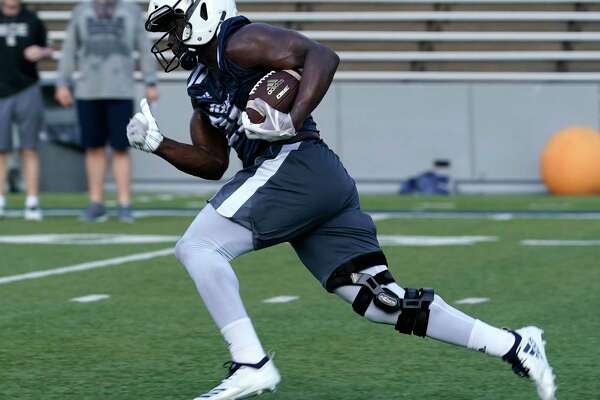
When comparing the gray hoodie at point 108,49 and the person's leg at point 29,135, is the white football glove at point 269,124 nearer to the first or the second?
the gray hoodie at point 108,49

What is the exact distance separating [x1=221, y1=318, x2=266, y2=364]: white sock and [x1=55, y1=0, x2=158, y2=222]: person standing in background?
250 inches

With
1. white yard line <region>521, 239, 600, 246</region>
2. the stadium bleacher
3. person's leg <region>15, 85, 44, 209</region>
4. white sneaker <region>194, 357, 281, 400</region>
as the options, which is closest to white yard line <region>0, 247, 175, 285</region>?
white yard line <region>521, 239, 600, 246</region>

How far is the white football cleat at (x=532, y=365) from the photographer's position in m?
4.32

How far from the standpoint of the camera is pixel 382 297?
14.4ft

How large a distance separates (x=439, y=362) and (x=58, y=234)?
5.19 m

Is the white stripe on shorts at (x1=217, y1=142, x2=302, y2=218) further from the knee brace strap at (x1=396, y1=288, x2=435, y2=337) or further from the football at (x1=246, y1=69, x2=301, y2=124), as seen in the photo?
the knee brace strap at (x1=396, y1=288, x2=435, y2=337)

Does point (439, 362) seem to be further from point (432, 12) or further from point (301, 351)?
point (432, 12)

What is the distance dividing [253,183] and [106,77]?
631 cm

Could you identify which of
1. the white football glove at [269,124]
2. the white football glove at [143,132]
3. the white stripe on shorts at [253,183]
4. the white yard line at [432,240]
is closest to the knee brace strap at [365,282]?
the white stripe on shorts at [253,183]

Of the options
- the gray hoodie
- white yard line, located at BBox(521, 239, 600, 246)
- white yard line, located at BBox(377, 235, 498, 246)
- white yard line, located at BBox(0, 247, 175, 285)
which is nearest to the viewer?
white yard line, located at BBox(0, 247, 175, 285)

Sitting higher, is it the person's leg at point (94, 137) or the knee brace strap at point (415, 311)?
the knee brace strap at point (415, 311)

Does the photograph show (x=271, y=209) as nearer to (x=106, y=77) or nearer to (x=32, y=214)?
(x=106, y=77)

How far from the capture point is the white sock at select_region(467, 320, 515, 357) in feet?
14.4

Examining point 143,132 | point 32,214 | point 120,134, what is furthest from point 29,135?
point 143,132
